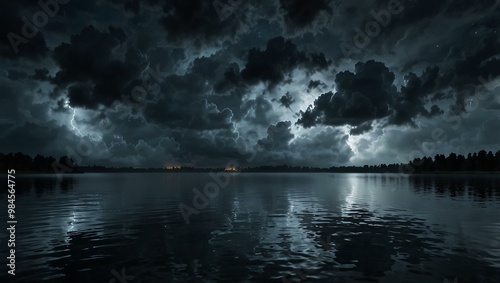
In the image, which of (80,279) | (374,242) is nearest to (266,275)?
(80,279)

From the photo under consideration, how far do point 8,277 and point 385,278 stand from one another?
77.3 ft

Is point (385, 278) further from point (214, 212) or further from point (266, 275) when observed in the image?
point (214, 212)

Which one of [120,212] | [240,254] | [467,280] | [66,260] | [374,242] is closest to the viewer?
[467,280]

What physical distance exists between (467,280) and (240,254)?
50.7 feet

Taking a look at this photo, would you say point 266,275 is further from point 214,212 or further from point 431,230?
point 214,212

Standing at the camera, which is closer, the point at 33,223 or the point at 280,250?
the point at 280,250

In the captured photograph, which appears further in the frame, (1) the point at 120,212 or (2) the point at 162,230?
(1) the point at 120,212

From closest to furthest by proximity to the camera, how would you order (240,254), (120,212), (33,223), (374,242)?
1. (240,254)
2. (374,242)
3. (33,223)
4. (120,212)

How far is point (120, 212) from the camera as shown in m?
54.5

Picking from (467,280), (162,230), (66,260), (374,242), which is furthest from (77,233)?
(467,280)

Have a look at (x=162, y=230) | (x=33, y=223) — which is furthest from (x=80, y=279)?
(x=33, y=223)

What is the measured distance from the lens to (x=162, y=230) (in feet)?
125

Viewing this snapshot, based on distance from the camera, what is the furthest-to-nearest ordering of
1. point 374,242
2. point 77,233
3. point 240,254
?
point 77,233 < point 374,242 < point 240,254

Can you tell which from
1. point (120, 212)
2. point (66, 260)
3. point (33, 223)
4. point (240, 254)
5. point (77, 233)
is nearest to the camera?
point (66, 260)
